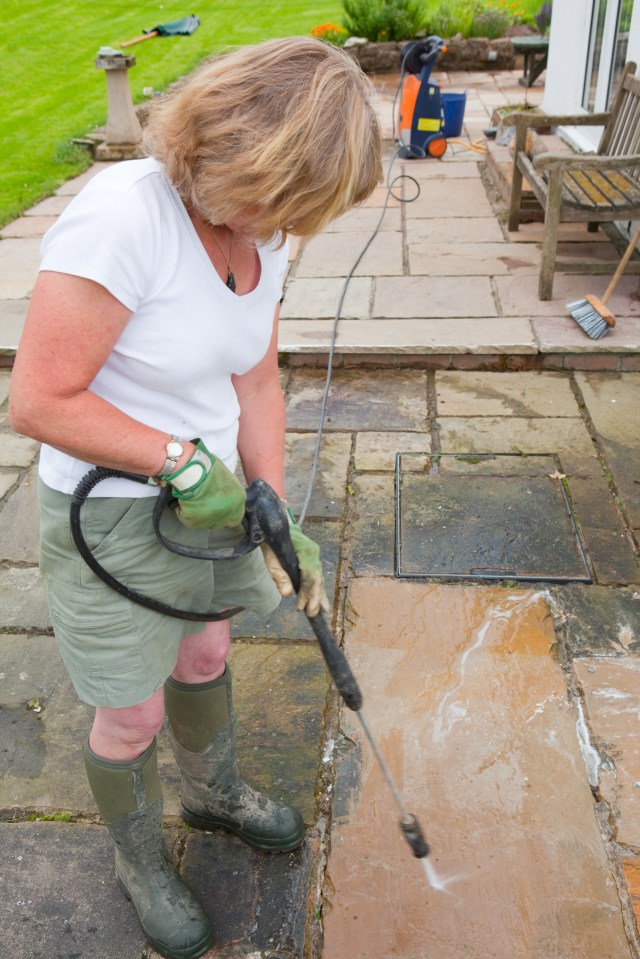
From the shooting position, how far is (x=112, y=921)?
71.4 inches

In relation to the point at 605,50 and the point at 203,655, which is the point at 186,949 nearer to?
the point at 203,655

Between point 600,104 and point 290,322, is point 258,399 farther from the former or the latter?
point 600,104

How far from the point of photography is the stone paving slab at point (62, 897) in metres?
1.77

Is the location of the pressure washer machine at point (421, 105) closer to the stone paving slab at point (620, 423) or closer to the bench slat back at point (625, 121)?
the bench slat back at point (625, 121)

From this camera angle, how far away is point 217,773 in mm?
1921

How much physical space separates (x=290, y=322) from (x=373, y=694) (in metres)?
2.57

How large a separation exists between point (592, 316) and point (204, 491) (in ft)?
10.7

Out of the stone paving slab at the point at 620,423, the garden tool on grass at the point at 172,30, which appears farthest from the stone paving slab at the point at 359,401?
the garden tool on grass at the point at 172,30

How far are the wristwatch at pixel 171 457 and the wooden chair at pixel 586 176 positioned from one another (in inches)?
136

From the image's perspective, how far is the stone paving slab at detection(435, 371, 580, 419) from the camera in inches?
148

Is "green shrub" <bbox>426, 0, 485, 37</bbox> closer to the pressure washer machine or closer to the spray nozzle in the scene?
the pressure washer machine

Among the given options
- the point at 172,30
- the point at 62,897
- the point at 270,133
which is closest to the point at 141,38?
the point at 172,30

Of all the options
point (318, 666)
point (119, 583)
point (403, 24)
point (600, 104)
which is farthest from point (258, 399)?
point (403, 24)

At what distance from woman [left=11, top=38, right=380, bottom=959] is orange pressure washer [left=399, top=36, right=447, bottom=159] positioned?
20.1ft
